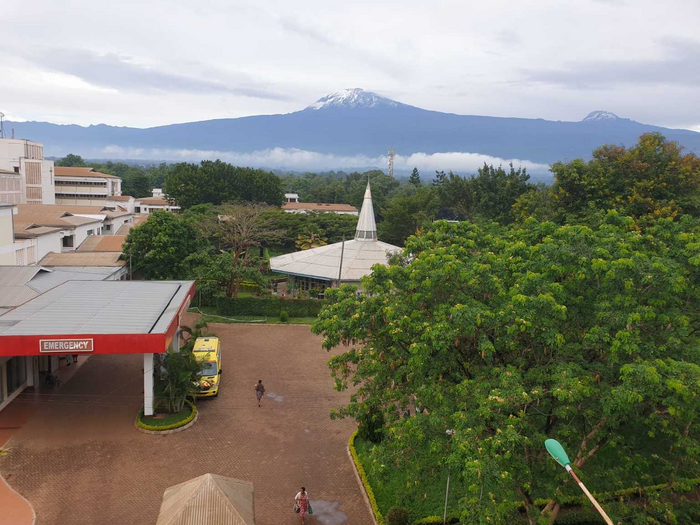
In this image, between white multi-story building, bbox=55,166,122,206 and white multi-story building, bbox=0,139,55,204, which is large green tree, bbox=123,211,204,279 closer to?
white multi-story building, bbox=0,139,55,204

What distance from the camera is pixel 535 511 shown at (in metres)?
10.7

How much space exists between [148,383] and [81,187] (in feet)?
218

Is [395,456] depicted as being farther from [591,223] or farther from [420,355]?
[591,223]

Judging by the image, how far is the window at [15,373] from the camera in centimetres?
1962

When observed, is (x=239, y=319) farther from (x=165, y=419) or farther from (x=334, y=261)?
(x=165, y=419)

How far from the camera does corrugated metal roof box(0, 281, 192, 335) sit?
58.5 feet

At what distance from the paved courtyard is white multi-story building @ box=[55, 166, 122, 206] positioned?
57829mm

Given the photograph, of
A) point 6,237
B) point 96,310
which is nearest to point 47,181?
point 6,237

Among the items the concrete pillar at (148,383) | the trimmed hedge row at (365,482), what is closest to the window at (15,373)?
the concrete pillar at (148,383)

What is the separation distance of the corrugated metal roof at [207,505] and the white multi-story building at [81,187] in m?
69.7

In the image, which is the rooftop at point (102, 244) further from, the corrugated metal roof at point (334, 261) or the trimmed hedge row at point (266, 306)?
the corrugated metal roof at point (334, 261)

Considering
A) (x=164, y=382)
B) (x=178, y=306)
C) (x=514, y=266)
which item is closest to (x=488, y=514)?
(x=514, y=266)

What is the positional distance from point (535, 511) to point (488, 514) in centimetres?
203

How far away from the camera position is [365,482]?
15555 mm
